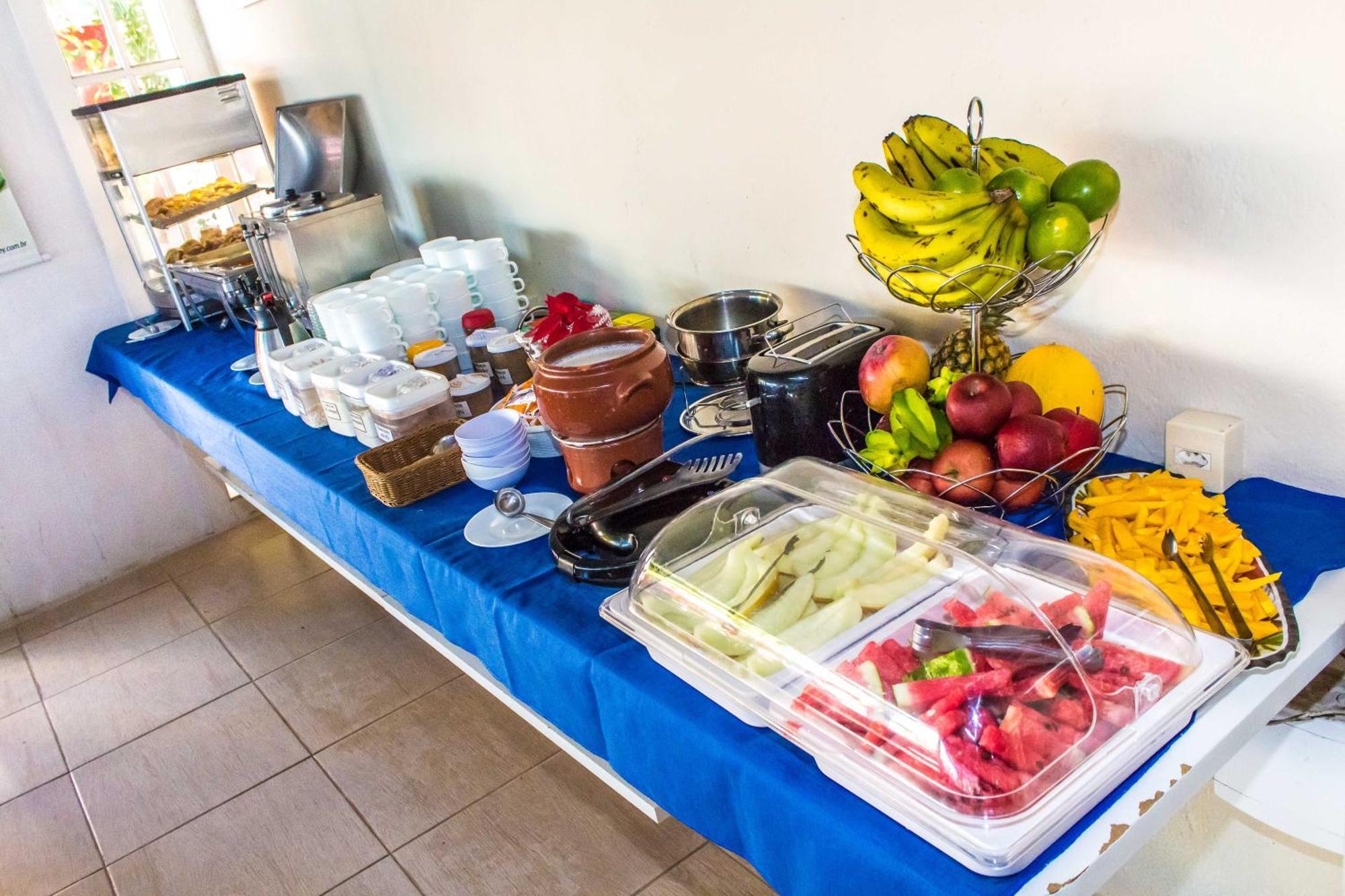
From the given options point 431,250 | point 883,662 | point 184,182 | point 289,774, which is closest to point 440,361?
point 431,250

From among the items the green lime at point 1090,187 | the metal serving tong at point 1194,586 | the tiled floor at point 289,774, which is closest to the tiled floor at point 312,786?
the tiled floor at point 289,774

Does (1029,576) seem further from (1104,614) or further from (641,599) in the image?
(641,599)

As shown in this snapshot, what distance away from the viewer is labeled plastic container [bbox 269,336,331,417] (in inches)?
72.4

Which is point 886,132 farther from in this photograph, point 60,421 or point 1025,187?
point 60,421

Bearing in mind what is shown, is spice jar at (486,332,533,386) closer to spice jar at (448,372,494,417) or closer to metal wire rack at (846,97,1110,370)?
spice jar at (448,372,494,417)

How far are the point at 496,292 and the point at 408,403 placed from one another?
0.51 meters

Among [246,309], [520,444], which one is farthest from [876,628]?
[246,309]

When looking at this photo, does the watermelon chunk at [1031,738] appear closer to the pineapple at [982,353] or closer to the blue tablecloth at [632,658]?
the blue tablecloth at [632,658]

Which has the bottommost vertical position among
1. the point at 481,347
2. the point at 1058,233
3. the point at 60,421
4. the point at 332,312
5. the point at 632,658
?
the point at 60,421

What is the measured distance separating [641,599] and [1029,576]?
0.37m

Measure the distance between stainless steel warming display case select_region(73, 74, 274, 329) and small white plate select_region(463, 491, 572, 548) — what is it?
53.0 inches

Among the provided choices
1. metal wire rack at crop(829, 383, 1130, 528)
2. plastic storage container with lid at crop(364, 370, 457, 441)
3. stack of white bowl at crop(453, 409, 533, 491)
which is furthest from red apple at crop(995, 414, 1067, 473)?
plastic storage container with lid at crop(364, 370, 457, 441)

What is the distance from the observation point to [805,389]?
1154 millimetres

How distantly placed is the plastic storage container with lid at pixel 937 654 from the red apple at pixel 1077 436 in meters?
0.15
